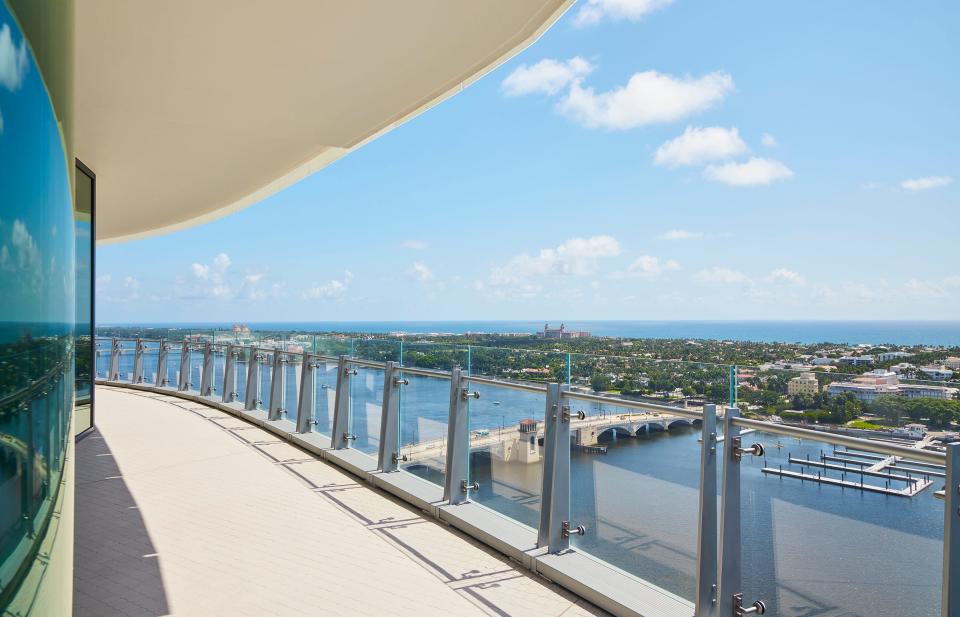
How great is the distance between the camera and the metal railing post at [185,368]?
1460 cm

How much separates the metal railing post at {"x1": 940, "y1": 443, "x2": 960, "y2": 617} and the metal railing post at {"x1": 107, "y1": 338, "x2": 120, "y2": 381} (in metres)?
17.8

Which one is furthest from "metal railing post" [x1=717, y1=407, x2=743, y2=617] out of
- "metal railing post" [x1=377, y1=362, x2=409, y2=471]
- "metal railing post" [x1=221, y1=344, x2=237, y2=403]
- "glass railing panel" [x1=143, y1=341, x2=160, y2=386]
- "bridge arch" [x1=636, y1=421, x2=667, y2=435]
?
"glass railing panel" [x1=143, y1=341, x2=160, y2=386]

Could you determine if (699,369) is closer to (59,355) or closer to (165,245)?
(59,355)

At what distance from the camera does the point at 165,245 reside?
13850 centimetres

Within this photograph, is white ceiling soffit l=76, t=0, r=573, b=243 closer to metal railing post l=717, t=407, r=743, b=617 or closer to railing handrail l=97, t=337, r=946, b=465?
railing handrail l=97, t=337, r=946, b=465

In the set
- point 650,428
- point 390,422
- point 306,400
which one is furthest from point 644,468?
point 306,400

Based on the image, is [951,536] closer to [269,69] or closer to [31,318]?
[31,318]

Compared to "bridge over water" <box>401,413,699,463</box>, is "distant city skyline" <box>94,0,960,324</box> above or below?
above

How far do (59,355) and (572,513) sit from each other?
3.10 metres

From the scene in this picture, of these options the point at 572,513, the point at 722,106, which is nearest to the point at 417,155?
the point at 722,106

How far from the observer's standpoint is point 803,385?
348 cm

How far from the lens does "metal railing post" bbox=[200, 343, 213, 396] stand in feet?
44.7

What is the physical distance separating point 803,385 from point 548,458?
5.54ft

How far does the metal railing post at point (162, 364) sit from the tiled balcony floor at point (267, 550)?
8.02 metres
